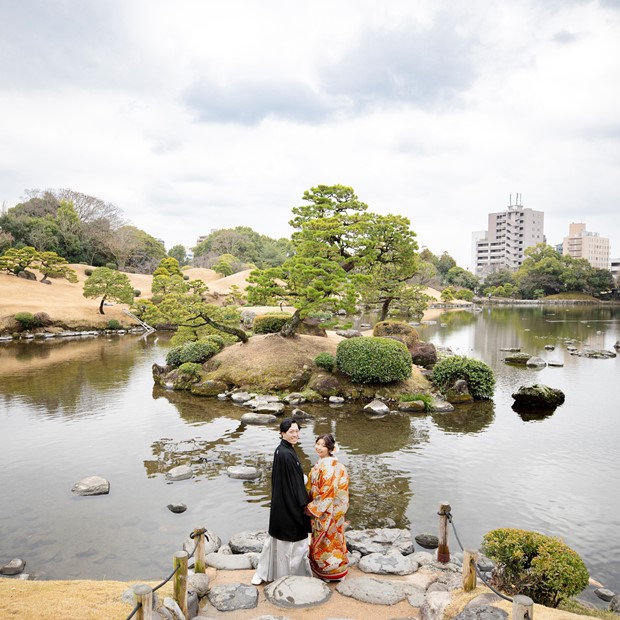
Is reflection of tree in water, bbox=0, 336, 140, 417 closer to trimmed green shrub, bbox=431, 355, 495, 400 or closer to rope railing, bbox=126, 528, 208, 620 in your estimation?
rope railing, bbox=126, 528, 208, 620

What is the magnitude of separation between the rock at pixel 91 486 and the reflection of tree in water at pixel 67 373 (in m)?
6.43

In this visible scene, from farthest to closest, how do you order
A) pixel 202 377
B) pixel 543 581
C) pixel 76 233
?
pixel 76 233 → pixel 202 377 → pixel 543 581

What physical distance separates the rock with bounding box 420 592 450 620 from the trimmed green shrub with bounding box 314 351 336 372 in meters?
13.3

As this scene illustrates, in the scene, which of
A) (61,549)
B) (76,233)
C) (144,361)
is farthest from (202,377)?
(76,233)

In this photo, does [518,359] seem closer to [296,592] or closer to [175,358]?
[175,358]

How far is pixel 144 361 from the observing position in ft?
91.7

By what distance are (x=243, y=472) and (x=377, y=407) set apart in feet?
22.2

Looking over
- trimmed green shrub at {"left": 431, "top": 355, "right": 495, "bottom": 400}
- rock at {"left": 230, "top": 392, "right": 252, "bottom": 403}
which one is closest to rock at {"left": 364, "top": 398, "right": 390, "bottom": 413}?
trimmed green shrub at {"left": 431, "top": 355, "right": 495, "bottom": 400}

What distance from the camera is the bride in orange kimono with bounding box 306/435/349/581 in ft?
20.6

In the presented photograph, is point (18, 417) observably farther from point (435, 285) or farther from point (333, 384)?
point (435, 285)

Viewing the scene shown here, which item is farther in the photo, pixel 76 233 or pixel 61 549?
pixel 76 233

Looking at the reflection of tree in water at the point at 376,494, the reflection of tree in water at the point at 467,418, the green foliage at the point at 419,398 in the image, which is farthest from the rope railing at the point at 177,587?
the green foliage at the point at 419,398

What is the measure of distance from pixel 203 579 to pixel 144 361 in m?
23.2

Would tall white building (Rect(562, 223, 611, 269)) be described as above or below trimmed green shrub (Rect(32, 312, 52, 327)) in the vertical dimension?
above
